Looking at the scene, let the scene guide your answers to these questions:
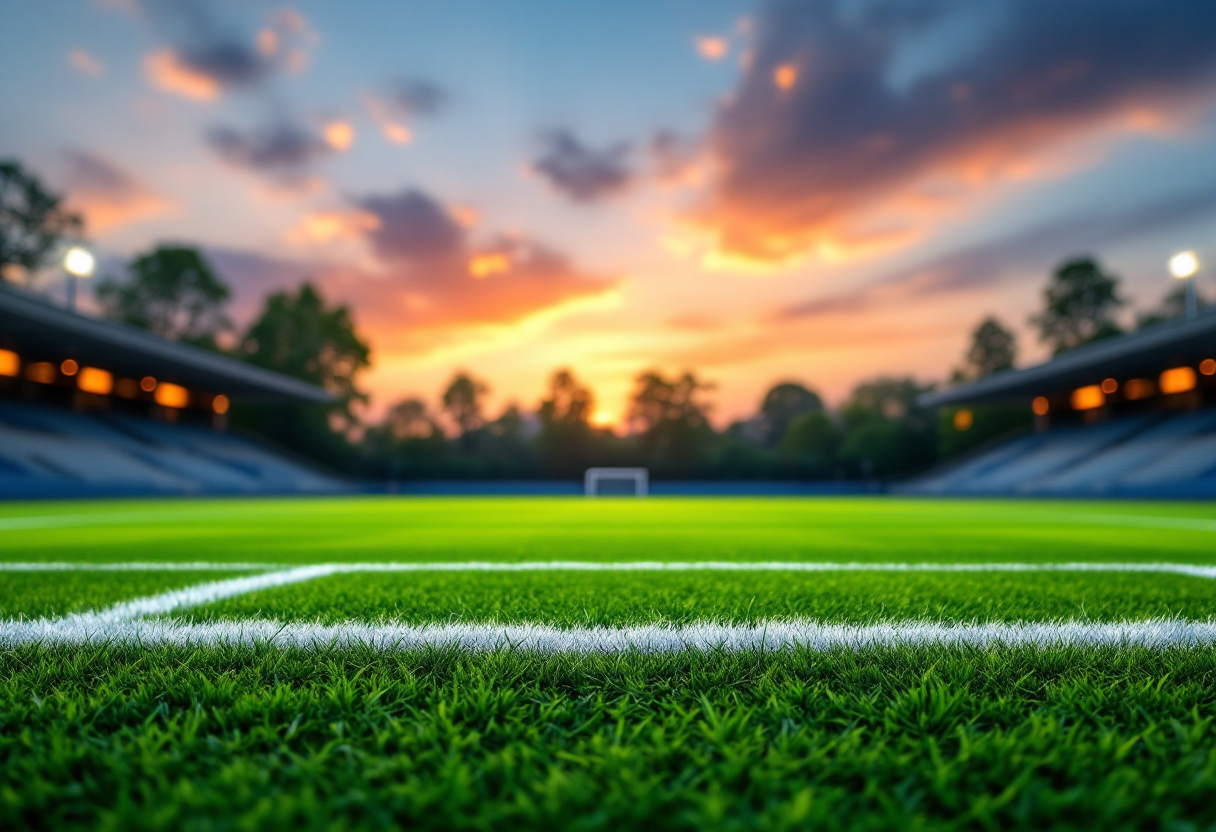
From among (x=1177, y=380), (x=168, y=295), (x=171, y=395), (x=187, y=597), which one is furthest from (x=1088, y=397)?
(x=168, y=295)

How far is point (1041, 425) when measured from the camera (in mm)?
31281

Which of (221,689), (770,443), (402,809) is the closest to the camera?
(402,809)

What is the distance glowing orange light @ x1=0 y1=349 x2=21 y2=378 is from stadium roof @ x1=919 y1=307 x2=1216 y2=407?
3951cm

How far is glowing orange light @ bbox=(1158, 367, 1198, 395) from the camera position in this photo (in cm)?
2337

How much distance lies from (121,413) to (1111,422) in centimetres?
4628

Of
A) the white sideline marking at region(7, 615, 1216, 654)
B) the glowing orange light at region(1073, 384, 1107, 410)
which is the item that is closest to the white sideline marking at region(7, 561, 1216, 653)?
the white sideline marking at region(7, 615, 1216, 654)

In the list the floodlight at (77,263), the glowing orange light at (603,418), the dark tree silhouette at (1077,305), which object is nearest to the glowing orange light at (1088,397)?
the dark tree silhouette at (1077,305)

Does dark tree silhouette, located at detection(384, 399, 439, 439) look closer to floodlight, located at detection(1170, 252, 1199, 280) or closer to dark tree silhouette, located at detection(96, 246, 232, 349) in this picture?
dark tree silhouette, located at detection(96, 246, 232, 349)

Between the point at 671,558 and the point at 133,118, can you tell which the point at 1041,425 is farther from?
the point at 133,118

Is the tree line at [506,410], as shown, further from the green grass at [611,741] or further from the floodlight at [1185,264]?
the green grass at [611,741]

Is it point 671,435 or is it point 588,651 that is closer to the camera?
point 588,651

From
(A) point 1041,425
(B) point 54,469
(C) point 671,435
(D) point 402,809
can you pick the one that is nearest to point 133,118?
(B) point 54,469

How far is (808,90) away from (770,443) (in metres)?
35.3

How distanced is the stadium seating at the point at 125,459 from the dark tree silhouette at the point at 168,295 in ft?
26.8
